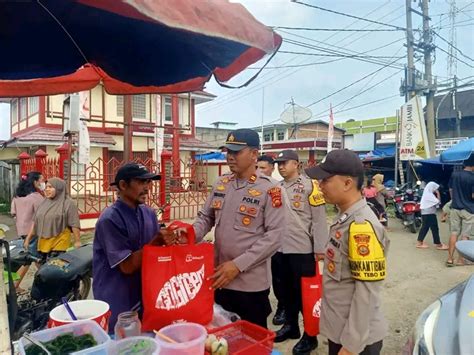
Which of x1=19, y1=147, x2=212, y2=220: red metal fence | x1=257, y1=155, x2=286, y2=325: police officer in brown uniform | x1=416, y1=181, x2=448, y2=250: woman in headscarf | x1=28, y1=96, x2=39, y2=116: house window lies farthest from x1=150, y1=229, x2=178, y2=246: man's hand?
x1=28, y1=96, x2=39, y2=116: house window

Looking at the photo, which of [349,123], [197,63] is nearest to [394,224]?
A: [197,63]

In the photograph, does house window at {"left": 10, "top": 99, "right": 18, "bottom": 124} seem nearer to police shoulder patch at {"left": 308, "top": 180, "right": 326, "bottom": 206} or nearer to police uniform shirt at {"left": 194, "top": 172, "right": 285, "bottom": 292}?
police shoulder patch at {"left": 308, "top": 180, "right": 326, "bottom": 206}

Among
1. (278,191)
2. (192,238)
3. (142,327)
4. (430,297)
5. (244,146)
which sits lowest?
(430,297)

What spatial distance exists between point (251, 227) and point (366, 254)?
29.9 inches

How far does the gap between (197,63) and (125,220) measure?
98 cm

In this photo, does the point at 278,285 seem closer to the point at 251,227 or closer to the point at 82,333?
the point at 251,227

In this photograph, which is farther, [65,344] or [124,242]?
[124,242]

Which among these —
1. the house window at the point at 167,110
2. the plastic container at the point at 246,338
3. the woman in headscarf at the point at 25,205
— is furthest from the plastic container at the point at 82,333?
the house window at the point at 167,110

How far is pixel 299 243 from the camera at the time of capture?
137 inches

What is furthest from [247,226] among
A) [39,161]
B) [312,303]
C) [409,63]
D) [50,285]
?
[409,63]

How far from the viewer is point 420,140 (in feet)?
38.6

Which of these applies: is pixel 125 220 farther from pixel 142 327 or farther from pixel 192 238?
pixel 142 327

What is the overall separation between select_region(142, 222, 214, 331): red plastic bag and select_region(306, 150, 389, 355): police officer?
0.68 m

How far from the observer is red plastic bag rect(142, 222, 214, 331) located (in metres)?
1.57
